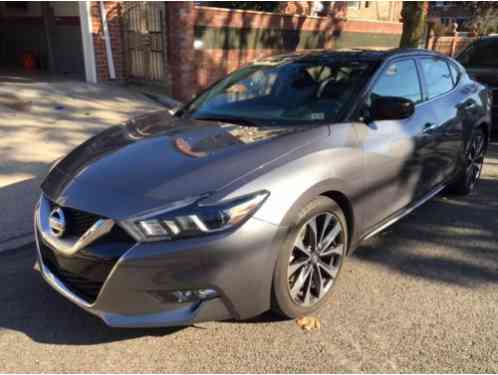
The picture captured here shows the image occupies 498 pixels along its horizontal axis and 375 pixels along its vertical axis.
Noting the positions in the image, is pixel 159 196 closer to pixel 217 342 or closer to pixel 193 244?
pixel 193 244

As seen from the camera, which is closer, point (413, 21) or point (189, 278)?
point (189, 278)

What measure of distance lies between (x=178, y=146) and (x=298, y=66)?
1.46 meters

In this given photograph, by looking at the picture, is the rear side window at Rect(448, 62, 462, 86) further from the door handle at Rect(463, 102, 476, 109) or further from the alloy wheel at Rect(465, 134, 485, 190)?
the alloy wheel at Rect(465, 134, 485, 190)

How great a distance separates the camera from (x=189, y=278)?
93.8 inches

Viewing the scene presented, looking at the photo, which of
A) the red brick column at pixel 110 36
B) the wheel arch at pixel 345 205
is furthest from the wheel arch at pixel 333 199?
the red brick column at pixel 110 36

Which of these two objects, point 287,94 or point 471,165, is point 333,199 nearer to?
point 287,94

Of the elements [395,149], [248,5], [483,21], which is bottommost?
[395,149]

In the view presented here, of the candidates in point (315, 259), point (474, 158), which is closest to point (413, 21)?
point (474, 158)

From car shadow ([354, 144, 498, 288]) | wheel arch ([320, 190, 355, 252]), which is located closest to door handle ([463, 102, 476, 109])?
car shadow ([354, 144, 498, 288])

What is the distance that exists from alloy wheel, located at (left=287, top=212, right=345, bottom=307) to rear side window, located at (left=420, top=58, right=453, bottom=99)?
1.97 metres

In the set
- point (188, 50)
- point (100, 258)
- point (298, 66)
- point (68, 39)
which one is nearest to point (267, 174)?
point (100, 258)

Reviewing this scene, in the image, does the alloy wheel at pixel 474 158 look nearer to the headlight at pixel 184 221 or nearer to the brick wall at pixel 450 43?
the headlight at pixel 184 221

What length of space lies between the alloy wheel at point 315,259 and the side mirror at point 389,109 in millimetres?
880

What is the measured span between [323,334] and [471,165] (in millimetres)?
3310
